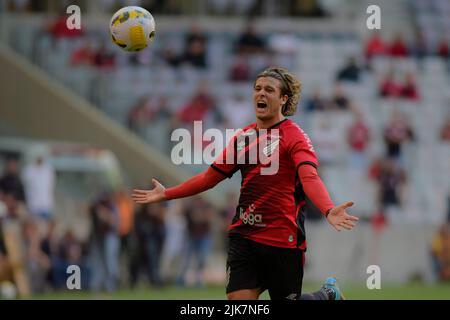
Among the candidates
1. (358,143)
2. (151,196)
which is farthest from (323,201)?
(358,143)

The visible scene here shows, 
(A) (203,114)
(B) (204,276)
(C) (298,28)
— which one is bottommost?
(B) (204,276)

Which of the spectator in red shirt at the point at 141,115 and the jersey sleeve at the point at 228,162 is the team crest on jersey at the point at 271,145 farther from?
the spectator in red shirt at the point at 141,115

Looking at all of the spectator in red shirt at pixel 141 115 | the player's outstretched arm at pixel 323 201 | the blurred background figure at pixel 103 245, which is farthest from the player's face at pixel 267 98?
the spectator in red shirt at pixel 141 115

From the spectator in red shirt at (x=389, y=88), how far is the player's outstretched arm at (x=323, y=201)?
1699 centimetres

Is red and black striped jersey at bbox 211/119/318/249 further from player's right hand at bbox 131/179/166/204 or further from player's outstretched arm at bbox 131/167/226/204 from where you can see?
player's right hand at bbox 131/179/166/204

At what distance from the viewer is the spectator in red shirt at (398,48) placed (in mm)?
26047

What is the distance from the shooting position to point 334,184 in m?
22.8

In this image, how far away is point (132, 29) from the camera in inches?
384

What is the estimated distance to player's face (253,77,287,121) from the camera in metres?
8.48

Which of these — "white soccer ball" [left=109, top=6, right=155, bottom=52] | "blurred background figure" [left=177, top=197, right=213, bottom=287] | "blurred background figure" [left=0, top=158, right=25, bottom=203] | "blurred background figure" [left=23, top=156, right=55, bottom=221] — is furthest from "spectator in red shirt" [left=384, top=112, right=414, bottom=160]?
"white soccer ball" [left=109, top=6, right=155, bottom=52]
